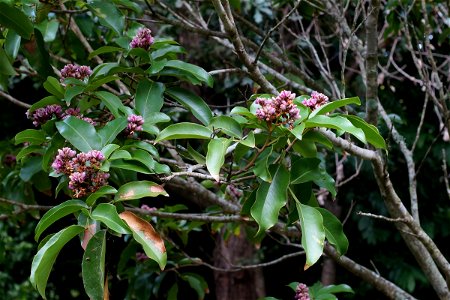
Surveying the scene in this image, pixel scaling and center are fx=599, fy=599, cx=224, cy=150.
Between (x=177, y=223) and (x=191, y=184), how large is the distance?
2.04ft

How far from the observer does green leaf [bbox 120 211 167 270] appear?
1.12 meters

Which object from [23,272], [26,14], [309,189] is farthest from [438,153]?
[23,272]

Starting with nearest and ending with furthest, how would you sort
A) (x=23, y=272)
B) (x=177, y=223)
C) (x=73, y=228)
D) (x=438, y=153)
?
(x=73, y=228) → (x=177, y=223) → (x=438, y=153) → (x=23, y=272)

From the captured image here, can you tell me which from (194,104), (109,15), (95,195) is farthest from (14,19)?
(95,195)

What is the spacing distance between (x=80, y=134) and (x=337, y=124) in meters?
0.55

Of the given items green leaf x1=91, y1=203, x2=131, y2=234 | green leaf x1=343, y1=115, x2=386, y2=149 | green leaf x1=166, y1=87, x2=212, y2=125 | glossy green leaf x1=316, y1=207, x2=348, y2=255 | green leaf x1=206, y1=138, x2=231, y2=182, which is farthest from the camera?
green leaf x1=166, y1=87, x2=212, y2=125

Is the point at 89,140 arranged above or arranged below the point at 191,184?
above

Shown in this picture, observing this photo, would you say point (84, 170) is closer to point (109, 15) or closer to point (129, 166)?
point (129, 166)

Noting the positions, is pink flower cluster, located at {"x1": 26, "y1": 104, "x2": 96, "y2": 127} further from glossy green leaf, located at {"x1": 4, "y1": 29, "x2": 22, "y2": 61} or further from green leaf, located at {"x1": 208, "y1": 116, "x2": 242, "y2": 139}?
green leaf, located at {"x1": 208, "y1": 116, "x2": 242, "y2": 139}

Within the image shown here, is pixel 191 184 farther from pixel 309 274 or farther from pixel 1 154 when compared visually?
pixel 309 274

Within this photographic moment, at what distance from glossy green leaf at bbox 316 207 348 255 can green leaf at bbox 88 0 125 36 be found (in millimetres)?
822

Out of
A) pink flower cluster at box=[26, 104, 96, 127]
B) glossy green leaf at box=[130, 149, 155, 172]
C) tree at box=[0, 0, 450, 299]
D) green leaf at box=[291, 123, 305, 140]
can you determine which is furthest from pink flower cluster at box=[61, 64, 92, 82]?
green leaf at box=[291, 123, 305, 140]

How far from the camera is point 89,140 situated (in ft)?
4.24

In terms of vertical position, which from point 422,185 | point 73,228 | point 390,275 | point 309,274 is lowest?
point 309,274
